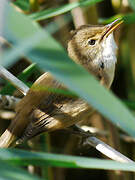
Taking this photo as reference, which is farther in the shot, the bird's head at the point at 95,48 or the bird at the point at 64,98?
the bird's head at the point at 95,48

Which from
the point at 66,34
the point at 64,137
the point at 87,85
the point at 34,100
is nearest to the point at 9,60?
the point at 87,85

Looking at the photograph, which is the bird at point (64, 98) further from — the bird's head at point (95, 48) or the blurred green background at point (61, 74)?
the blurred green background at point (61, 74)

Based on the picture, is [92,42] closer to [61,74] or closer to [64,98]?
[64,98]

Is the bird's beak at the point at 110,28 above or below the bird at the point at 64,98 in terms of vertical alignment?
above

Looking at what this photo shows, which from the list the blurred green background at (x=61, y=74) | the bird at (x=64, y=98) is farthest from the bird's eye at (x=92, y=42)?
the blurred green background at (x=61, y=74)

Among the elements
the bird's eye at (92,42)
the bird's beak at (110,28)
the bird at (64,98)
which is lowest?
the bird at (64,98)

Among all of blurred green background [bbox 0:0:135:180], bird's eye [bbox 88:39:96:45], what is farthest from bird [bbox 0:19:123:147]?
blurred green background [bbox 0:0:135:180]

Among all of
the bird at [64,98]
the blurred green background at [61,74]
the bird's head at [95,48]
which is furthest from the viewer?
the bird's head at [95,48]

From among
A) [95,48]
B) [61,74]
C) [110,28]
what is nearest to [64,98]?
[95,48]

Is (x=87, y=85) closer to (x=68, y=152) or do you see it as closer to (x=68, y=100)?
(x=68, y=100)
